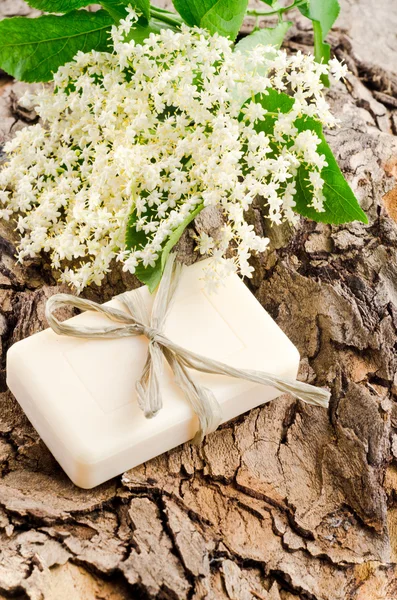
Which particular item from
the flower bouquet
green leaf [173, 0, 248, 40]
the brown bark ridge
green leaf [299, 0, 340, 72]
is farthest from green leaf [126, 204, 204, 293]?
green leaf [299, 0, 340, 72]

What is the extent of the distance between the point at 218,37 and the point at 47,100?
0.48m

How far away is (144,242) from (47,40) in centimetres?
60

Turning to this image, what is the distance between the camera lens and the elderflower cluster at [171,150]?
1584mm

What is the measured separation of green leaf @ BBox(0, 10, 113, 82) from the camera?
1.79 metres

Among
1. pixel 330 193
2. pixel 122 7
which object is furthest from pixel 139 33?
pixel 330 193

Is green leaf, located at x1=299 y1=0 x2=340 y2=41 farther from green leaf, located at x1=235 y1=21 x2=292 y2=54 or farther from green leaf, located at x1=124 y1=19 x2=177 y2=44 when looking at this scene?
green leaf, located at x1=124 y1=19 x2=177 y2=44

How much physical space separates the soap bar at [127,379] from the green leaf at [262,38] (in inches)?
23.2

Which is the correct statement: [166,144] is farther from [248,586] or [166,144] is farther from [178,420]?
[248,586]

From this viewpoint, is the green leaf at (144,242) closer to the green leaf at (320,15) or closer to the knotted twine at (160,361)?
the knotted twine at (160,361)

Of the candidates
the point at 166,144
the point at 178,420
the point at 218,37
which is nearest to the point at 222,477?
the point at 178,420

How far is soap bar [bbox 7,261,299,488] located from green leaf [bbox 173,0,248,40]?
0.59m

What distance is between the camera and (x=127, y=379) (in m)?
1.53

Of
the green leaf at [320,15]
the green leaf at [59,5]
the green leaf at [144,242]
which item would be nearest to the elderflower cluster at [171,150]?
the green leaf at [144,242]

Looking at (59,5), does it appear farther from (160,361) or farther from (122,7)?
(160,361)
